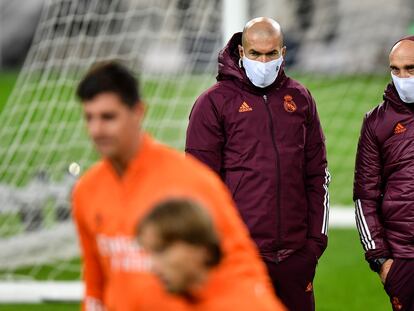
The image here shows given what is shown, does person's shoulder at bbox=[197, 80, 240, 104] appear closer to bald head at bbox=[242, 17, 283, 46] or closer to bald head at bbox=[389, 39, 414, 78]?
bald head at bbox=[242, 17, 283, 46]

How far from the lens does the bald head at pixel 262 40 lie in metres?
5.45

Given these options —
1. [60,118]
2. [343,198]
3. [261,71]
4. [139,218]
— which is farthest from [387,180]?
[343,198]

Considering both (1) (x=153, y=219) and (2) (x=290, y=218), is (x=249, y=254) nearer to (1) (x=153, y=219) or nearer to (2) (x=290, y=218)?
(1) (x=153, y=219)

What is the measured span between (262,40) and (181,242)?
2535 mm

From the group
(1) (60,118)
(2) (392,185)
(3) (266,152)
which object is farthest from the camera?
(1) (60,118)

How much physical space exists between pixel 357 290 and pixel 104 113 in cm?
541

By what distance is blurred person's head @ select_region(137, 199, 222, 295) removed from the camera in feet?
10.1

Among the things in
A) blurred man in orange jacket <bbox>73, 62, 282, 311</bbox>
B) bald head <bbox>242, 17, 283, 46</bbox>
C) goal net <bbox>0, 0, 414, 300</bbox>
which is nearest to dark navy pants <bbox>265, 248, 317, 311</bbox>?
bald head <bbox>242, 17, 283, 46</bbox>

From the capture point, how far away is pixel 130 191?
3680 millimetres

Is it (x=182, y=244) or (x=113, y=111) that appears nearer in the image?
(x=182, y=244)

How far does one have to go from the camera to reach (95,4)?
1066 cm

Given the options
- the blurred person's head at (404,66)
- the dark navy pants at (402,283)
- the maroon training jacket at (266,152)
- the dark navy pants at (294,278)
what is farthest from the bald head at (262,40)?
the dark navy pants at (402,283)

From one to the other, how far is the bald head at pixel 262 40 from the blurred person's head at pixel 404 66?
56 cm

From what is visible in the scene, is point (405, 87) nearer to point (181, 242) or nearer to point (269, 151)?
point (269, 151)
